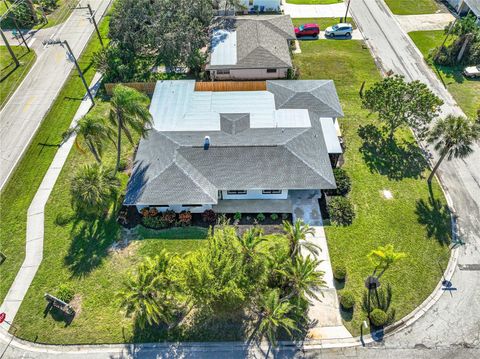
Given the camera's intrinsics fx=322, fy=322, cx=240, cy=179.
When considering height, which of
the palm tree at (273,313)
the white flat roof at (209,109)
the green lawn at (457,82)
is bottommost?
the green lawn at (457,82)

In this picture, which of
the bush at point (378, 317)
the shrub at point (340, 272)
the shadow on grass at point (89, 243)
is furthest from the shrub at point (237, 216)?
the bush at point (378, 317)

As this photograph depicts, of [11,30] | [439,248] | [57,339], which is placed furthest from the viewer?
[11,30]

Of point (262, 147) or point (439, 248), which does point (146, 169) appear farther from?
point (439, 248)

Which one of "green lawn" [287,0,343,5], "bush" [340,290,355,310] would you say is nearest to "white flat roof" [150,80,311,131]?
"bush" [340,290,355,310]

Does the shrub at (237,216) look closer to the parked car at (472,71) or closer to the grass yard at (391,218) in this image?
the grass yard at (391,218)

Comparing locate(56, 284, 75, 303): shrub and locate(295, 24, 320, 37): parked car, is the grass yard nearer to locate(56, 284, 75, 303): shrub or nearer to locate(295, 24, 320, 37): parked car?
locate(295, 24, 320, 37): parked car

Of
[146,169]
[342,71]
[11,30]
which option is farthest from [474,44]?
[11,30]
